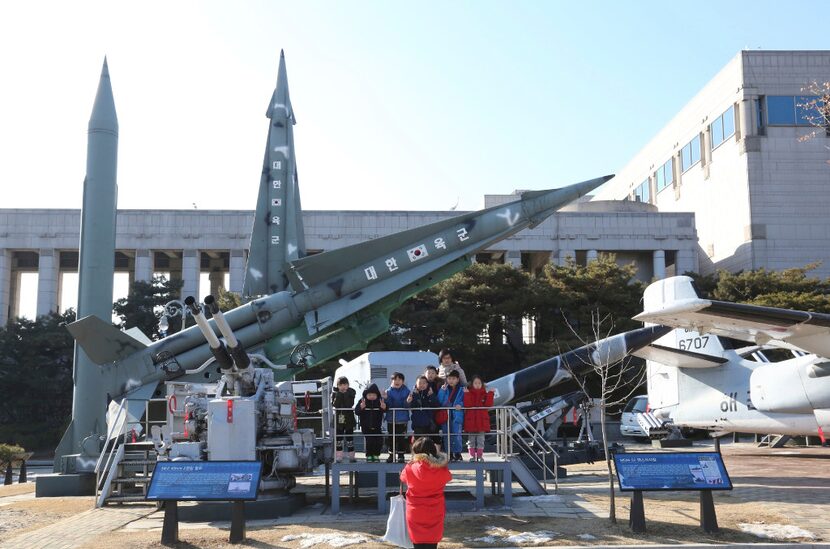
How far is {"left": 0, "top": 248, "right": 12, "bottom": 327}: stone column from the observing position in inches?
1861

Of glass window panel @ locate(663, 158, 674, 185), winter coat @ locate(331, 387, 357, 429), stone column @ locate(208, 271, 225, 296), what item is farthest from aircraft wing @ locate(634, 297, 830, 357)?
stone column @ locate(208, 271, 225, 296)

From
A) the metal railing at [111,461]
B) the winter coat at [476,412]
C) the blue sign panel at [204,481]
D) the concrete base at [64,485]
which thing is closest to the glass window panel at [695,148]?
the winter coat at [476,412]

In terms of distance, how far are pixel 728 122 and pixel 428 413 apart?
41.2 metres

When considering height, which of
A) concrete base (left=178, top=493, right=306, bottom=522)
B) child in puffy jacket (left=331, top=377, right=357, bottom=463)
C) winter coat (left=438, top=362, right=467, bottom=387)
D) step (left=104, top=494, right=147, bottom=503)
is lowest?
step (left=104, top=494, right=147, bottom=503)

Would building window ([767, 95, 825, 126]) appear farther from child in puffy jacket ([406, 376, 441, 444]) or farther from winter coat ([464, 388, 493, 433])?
child in puffy jacket ([406, 376, 441, 444])

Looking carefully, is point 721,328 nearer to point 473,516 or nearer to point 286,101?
point 473,516

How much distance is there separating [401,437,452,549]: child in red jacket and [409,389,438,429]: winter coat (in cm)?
524

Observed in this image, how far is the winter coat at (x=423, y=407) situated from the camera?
1267cm

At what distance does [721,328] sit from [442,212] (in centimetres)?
3333

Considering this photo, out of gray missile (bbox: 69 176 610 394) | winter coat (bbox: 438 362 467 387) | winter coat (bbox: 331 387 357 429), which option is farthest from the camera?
gray missile (bbox: 69 176 610 394)

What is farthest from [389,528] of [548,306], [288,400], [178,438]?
[548,306]

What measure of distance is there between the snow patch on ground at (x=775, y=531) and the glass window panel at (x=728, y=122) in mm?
41396

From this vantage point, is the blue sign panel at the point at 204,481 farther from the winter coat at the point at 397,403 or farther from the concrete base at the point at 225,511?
the winter coat at the point at 397,403

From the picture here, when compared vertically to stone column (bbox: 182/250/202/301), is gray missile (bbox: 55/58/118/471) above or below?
below
